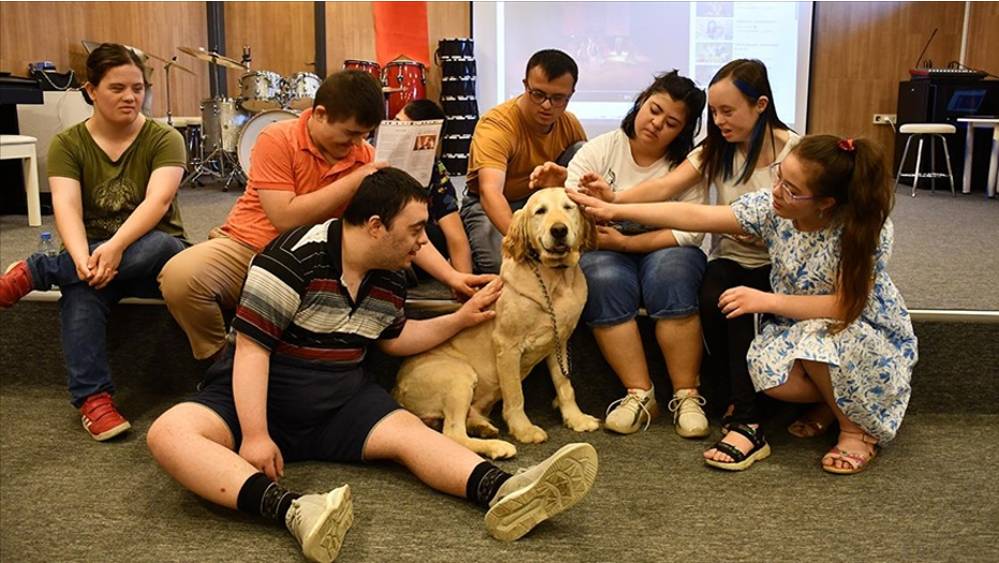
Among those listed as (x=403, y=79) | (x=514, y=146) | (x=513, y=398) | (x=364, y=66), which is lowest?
(x=513, y=398)

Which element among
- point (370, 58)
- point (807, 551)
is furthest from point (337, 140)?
point (370, 58)

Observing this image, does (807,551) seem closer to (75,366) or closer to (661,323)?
(661,323)

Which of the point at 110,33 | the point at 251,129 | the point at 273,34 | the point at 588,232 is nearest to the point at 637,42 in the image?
the point at 251,129

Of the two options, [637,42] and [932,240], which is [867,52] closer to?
[637,42]

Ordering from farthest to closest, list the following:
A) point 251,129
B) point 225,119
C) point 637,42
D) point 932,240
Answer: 1. point 637,42
2. point 225,119
3. point 251,129
4. point 932,240

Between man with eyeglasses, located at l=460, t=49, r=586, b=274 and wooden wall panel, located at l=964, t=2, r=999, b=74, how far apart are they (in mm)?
6930

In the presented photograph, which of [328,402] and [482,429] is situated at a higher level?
[328,402]

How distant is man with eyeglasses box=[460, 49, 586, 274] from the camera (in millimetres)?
2840

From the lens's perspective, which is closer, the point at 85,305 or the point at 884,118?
Result: the point at 85,305

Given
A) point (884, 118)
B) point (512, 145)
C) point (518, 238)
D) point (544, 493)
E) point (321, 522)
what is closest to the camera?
point (321, 522)

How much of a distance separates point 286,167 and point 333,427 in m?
0.76

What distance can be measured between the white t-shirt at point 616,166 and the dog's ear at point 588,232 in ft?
1.02

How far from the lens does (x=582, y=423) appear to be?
2516mm

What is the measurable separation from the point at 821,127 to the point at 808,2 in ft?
4.70
